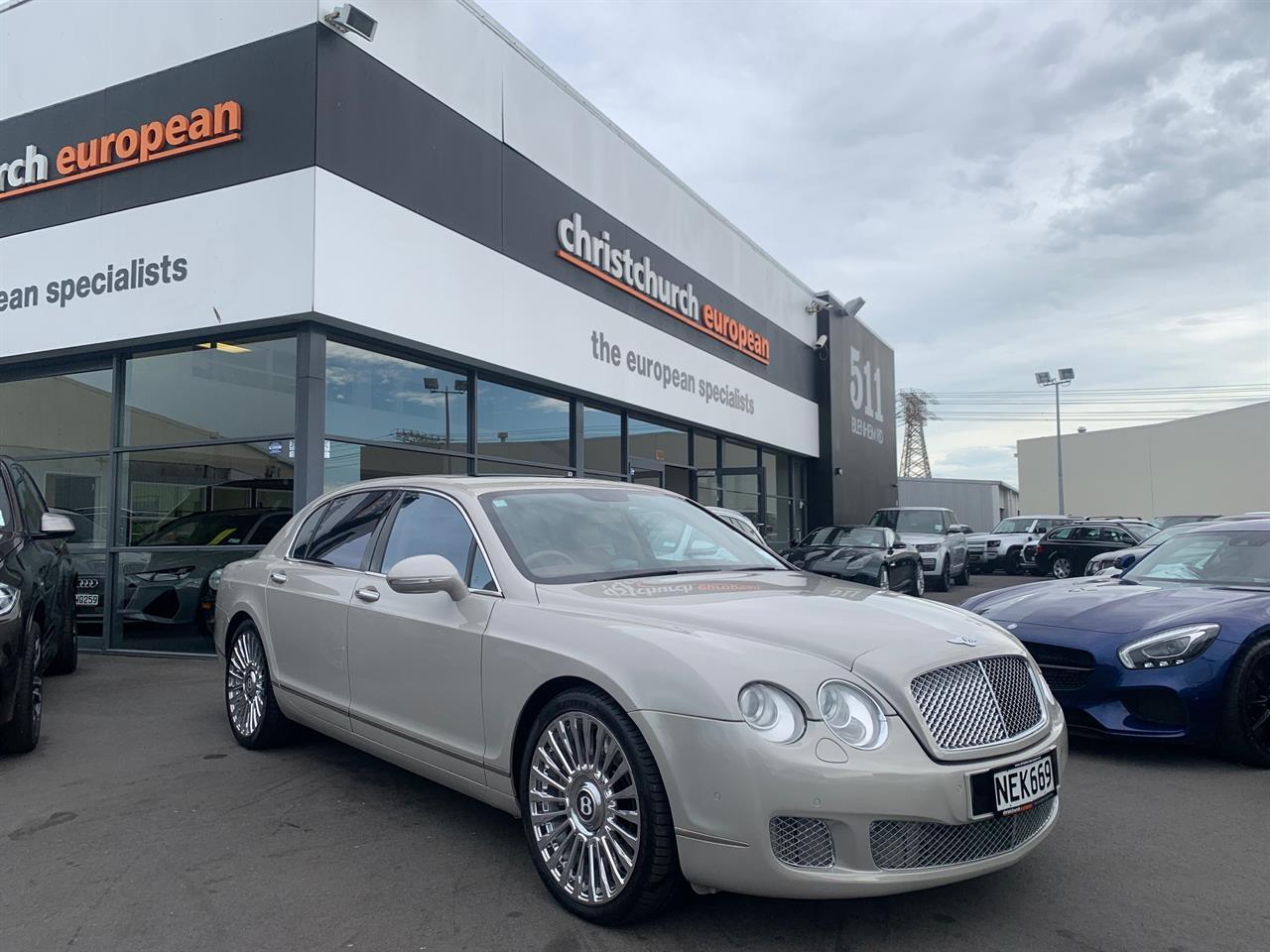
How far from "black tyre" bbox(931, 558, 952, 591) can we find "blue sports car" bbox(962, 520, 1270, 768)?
42.3 feet

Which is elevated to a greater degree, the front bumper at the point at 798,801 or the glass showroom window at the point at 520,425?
the glass showroom window at the point at 520,425

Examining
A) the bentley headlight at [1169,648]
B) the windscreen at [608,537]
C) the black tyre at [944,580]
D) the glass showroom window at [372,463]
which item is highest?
the glass showroom window at [372,463]

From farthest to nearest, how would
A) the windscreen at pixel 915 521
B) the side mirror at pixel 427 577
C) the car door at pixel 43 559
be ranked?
the windscreen at pixel 915 521, the car door at pixel 43 559, the side mirror at pixel 427 577

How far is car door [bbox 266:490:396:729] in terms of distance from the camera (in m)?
4.33

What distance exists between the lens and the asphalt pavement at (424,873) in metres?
2.91

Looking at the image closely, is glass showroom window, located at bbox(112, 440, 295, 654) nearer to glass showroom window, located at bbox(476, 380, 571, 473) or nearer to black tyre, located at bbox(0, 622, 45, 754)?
glass showroom window, located at bbox(476, 380, 571, 473)

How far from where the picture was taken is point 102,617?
9758 millimetres

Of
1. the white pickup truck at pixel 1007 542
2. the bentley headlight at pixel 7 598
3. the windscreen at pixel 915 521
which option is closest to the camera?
the bentley headlight at pixel 7 598

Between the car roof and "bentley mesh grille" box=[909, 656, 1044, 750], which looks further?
the car roof

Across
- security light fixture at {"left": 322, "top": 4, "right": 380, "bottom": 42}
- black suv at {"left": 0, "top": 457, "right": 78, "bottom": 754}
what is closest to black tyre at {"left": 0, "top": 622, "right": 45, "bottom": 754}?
black suv at {"left": 0, "top": 457, "right": 78, "bottom": 754}

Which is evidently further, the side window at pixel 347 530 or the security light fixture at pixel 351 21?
the security light fixture at pixel 351 21

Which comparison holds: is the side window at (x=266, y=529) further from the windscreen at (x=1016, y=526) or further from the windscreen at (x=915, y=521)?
the windscreen at (x=1016, y=526)

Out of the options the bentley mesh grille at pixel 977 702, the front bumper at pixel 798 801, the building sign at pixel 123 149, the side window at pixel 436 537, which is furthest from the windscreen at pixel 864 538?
the front bumper at pixel 798 801

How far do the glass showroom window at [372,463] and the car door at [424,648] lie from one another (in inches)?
170
